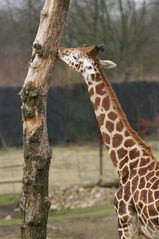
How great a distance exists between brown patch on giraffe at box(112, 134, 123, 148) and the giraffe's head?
0.48 meters

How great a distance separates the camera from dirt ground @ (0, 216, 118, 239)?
8438 mm

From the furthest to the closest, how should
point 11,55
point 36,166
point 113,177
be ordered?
1. point 11,55
2. point 113,177
3. point 36,166

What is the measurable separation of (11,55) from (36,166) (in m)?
20.2

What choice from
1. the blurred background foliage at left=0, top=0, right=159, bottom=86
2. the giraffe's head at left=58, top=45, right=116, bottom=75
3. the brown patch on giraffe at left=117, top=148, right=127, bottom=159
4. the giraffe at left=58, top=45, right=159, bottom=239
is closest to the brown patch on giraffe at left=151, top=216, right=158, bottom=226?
the giraffe at left=58, top=45, right=159, bottom=239

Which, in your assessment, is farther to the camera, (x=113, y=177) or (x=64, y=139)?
(x=64, y=139)

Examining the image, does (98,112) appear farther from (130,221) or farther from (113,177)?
(113,177)

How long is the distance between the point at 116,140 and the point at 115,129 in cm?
8

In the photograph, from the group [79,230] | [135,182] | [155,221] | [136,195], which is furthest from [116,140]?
[79,230]

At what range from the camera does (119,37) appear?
25.0 m

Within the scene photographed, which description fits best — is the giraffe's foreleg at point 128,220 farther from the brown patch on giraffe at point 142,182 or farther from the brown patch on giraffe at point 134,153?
the brown patch on giraffe at point 134,153

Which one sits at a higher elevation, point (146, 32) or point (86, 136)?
point (146, 32)

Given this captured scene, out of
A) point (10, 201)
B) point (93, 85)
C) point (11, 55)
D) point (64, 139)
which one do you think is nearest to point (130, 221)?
point (93, 85)

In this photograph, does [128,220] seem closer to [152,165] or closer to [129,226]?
[129,226]

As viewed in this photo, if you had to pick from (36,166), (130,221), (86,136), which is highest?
(36,166)
